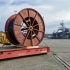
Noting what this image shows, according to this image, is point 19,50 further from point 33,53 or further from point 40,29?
point 40,29

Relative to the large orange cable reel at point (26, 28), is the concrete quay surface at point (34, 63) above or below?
below

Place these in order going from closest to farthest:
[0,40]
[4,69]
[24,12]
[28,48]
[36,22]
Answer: [4,69], [28,48], [24,12], [36,22], [0,40]

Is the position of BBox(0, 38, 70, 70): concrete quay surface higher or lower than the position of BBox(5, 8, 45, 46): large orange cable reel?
lower

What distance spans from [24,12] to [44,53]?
2541mm

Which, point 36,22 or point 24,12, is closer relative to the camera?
point 24,12

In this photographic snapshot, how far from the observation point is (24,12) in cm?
787

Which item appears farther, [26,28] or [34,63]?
[26,28]

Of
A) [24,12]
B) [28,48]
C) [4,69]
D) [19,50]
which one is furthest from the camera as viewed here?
[24,12]

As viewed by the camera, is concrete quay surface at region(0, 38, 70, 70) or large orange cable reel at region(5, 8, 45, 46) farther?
large orange cable reel at region(5, 8, 45, 46)

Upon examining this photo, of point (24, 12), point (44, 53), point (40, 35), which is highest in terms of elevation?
point (24, 12)

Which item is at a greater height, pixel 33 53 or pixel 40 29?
pixel 40 29

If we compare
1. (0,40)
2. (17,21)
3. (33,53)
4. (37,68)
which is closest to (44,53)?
(33,53)

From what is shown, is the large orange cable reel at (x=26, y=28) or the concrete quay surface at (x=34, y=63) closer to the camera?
the concrete quay surface at (x=34, y=63)

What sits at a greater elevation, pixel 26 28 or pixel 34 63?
pixel 26 28
